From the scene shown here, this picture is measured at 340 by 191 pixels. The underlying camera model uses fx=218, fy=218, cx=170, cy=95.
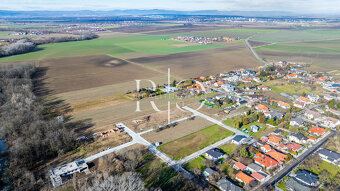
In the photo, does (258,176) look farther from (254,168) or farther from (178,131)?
(178,131)

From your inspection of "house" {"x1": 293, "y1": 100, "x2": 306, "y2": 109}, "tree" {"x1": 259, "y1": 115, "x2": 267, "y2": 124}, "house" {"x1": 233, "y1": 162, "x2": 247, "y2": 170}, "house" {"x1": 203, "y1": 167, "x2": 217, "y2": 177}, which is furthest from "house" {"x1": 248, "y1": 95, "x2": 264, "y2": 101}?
"house" {"x1": 203, "y1": 167, "x2": 217, "y2": 177}

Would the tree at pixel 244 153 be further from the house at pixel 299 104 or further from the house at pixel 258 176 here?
the house at pixel 299 104

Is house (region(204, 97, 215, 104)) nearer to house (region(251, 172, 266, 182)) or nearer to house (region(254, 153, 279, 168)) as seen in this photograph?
house (region(254, 153, 279, 168))

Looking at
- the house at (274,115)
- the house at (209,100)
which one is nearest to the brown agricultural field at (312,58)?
the house at (274,115)

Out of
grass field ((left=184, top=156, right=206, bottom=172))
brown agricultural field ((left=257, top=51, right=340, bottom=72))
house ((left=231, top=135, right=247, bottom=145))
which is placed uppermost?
brown agricultural field ((left=257, top=51, right=340, bottom=72))

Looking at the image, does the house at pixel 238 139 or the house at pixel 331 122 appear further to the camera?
the house at pixel 331 122

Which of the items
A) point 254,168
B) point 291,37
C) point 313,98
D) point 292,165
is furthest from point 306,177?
point 291,37
